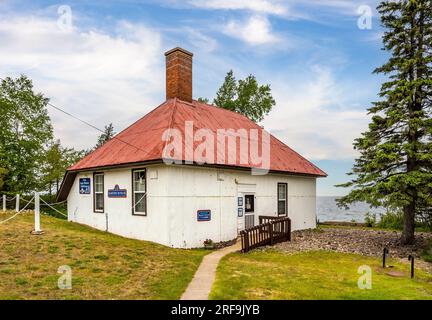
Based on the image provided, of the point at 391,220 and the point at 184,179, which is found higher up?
the point at 184,179

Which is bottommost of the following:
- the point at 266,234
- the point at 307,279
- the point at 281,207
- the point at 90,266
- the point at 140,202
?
the point at 307,279

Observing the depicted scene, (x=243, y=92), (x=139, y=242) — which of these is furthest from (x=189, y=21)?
(x=243, y=92)

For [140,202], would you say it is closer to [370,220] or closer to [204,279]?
[204,279]

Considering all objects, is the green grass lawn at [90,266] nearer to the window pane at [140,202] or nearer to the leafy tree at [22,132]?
the window pane at [140,202]

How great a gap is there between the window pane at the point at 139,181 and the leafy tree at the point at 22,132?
20.7 meters

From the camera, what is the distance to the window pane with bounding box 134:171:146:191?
13.4 m

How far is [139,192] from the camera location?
13500 millimetres

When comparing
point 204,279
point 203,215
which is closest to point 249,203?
point 203,215

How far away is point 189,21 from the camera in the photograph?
44.7 feet

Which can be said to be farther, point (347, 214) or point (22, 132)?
point (347, 214)

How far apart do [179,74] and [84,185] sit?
7840 millimetres

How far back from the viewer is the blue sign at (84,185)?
16603 mm

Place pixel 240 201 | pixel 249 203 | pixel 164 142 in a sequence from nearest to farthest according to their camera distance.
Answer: pixel 164 142, pixel 240 201, pixel 249 203
